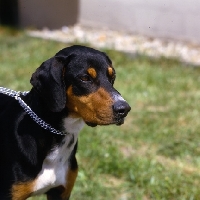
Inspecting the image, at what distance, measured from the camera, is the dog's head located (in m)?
2.86

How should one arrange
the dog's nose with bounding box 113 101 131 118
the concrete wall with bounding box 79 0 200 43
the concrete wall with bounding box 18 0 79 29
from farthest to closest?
the concrete wall with bounding box 18 0 79 29 < the concrete wall with bounding box 79 0 200 43 < the dog's nose with bounding box 113 101 131 118

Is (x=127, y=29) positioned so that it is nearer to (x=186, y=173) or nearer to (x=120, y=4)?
(x=120, y=4)

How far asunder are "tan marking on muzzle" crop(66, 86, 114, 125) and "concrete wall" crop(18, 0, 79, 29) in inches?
283

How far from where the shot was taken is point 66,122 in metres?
3.06

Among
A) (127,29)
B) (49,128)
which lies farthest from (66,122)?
(127,29)

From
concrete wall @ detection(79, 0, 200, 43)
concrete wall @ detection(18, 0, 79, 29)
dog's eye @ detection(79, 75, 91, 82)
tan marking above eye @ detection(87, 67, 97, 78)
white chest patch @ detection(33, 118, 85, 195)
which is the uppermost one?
tan marking above eye @ detection(87, 67, 97, 78)

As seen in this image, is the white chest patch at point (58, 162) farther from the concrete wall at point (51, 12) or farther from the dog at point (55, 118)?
the concrete wall at point (51, 12)

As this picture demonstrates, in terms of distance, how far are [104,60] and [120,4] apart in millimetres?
6302

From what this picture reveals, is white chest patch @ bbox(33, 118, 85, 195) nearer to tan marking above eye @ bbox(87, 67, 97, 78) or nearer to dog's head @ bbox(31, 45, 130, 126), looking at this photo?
dog's head @ bbox(31, 45, 130, 126)

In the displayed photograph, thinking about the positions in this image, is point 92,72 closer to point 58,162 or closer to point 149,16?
point 58,162

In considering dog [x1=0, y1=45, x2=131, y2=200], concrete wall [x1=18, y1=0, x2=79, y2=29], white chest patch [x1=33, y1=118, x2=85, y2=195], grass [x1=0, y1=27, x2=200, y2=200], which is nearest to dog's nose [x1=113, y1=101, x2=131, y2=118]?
dog [x1=0, y1=45, x2=131, y2=200]

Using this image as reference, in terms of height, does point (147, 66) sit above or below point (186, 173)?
below

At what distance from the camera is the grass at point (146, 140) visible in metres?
4.07

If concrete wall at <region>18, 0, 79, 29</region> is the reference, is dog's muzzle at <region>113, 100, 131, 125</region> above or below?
above
